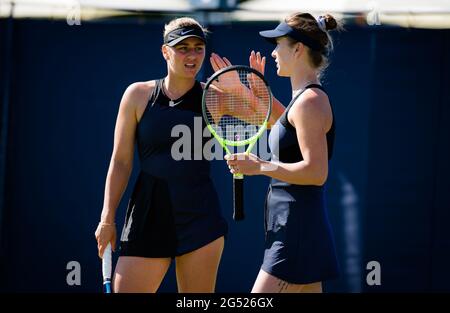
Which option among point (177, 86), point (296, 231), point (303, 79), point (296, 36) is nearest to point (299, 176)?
point (296, 231)

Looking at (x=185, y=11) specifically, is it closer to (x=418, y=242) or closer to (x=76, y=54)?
(x=76, y=54)

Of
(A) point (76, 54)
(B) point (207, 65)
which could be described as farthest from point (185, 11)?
(A) point (76, 54)

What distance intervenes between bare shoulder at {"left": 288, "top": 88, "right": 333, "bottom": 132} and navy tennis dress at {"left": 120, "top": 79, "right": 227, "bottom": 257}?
57cm

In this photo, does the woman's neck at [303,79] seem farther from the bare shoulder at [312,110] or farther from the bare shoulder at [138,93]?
the bare shoulder at [138,93]

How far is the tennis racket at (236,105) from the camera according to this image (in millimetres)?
3385

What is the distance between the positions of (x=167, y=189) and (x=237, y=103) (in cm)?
50

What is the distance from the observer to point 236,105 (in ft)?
11.7

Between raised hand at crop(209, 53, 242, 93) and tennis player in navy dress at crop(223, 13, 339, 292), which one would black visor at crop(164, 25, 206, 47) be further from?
tennis player in navy dress at crop(223, 13, 339, 292)

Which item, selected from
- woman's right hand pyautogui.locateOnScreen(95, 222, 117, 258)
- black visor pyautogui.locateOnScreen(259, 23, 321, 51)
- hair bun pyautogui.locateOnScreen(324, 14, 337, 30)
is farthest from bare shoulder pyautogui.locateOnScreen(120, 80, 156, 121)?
hair bun pyautogui.locateOnScreen(324, 14, 337, 30)

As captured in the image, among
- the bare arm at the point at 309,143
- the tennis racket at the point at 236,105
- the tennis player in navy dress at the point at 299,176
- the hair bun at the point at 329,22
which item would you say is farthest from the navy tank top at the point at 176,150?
the hair bun at the point at 329,22

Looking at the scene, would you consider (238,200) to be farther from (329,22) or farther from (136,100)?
(329,22)

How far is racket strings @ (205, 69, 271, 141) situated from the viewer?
346cm

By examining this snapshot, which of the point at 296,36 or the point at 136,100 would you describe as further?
the point at 136,100
